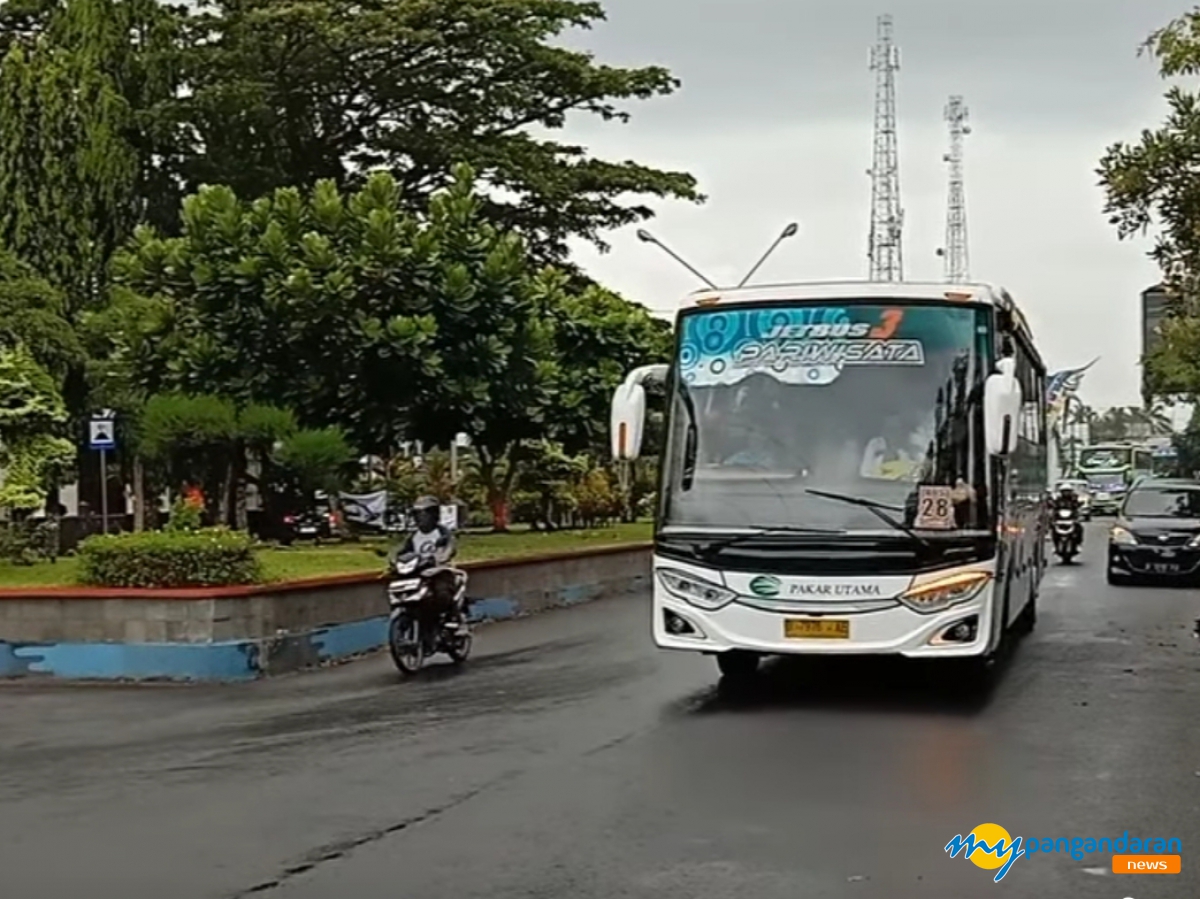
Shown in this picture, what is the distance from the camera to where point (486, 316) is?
23516 mm

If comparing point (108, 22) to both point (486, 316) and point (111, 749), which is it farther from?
point (111, 749)

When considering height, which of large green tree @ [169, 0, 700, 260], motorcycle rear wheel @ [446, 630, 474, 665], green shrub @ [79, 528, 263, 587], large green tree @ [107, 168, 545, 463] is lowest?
motorcycle rear wheel @ [446, 630, 474, 665]

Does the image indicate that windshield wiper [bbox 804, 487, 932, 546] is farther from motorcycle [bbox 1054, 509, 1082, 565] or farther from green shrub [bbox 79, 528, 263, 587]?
motorcycle [bbox 1054, 509, 1082, 565]

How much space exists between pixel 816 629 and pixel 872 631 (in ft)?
1.24

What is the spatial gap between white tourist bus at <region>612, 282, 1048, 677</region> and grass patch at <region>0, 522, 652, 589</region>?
565cm

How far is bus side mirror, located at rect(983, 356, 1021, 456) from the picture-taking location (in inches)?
474

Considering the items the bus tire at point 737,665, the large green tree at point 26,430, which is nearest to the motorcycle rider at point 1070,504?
the large green tree at point 26,430

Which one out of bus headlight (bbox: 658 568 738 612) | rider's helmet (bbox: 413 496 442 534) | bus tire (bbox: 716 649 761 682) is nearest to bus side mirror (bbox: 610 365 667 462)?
bus headlight (bbox: 658 568 738 612)

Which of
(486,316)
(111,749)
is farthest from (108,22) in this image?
(111,749)

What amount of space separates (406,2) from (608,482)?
11.6 meters

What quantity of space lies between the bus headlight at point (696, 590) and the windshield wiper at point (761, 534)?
25 centimetres

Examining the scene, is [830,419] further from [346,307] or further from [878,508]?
[346,307]

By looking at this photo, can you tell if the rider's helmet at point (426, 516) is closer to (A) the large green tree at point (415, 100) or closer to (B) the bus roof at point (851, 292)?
(B) the bus roof at point (851, 292)

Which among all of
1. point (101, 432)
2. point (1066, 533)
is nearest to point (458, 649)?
point (101, 432)
